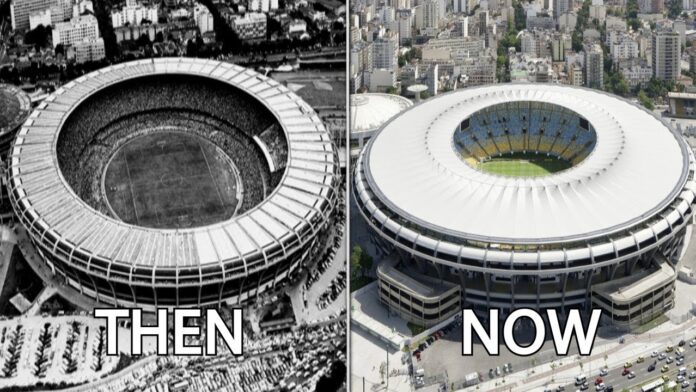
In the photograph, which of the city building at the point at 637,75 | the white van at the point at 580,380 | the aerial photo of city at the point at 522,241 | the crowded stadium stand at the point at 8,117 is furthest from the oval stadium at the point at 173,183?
the city building at the point at 637,75

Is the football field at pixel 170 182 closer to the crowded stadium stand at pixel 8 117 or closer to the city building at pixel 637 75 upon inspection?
the crowded stadium stand at pixel 8 117

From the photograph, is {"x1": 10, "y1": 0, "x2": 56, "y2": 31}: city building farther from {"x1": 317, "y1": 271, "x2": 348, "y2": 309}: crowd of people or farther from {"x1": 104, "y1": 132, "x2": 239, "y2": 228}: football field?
{"x1": 317, "y1": 271, "x2": 348, "y2": 309}: crowd of people

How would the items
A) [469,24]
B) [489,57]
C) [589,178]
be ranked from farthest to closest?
[469,24]
[489,57]
[589,178]

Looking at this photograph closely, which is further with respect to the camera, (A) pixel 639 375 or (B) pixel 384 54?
(B) pixel 384 54

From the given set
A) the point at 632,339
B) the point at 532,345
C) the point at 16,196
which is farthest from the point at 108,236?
the point at 632,339

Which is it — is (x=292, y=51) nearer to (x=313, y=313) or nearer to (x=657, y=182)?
(x=313, y=313)

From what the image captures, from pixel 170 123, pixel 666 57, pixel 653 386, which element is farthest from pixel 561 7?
pixel 170 123

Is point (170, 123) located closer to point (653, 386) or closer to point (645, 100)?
point (653, 386)
